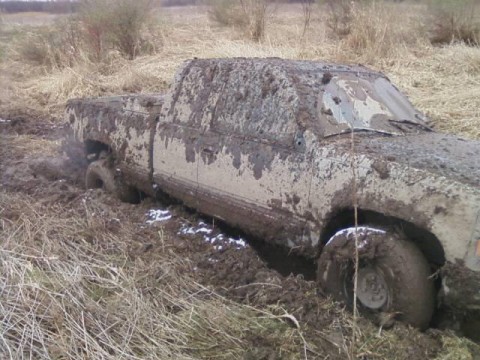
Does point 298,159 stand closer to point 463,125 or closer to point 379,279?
point 379,279

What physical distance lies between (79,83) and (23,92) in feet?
5.44

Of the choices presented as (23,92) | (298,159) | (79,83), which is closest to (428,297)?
(298,159)

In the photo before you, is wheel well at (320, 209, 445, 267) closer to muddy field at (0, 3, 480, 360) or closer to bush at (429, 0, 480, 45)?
muddy field at (0, 3, 480, 360)

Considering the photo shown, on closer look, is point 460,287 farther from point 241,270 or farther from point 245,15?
point 245,15

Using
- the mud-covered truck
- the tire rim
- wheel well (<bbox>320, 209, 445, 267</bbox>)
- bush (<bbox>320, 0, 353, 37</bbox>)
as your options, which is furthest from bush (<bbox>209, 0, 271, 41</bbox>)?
the tire rim

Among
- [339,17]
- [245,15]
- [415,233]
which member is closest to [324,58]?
[339,17]

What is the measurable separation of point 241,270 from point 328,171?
3.80 feet

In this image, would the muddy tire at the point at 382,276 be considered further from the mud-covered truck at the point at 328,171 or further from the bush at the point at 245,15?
the bush at the point at 245,15

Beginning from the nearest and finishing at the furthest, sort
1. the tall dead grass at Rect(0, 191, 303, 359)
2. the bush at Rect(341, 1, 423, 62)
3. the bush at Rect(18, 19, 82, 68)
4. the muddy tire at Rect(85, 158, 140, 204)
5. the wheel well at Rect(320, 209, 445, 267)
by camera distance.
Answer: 1. the tall dead grass at Rect(0, 191, 303, 359)
2. the wheel well at Rect(320, 209, 445, 267)
3. the muddy tire at Rect(85, 158, 140, 204)
4. the bush at Rect(341, 1, 423, 62)
5. the bush at Rect(18, 19, 82, 68)

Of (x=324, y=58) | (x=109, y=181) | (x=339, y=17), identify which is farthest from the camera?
(x=339, y=17)

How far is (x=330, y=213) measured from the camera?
A: 14.0 ft

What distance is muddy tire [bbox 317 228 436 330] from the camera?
3826 millimetres

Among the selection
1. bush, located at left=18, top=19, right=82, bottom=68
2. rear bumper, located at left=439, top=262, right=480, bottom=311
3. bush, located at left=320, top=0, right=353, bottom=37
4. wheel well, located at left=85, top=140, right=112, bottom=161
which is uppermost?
bush, located at left=320, top=0, right=353, bottom=37

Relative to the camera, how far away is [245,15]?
59.2ft
